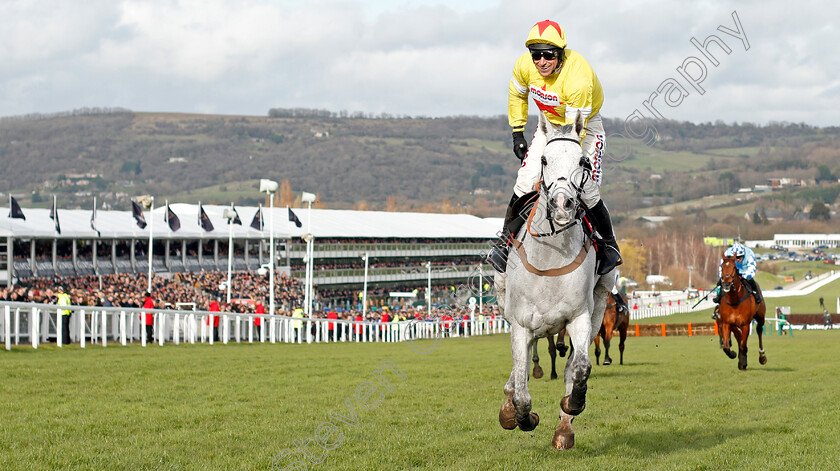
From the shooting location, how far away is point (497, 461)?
812cm

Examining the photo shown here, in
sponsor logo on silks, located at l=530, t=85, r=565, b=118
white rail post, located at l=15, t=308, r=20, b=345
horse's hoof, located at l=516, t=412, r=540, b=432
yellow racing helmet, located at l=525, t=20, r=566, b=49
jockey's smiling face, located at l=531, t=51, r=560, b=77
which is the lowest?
white rail post, located at l=15, t=308, r=20, b=345

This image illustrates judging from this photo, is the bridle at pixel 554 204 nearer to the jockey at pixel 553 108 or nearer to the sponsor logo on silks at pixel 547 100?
the jockey at pixel 553 108

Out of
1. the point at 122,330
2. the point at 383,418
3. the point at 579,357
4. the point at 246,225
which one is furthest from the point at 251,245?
the point at 579,357

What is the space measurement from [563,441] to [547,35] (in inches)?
147

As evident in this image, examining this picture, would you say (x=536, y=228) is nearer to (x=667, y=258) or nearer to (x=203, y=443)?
(x=203, y=443)

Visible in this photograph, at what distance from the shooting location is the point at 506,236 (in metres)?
8.89

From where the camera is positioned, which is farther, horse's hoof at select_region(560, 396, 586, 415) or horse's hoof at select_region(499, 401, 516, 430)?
horse's hoof at select_region(499, 401, 516, 430)

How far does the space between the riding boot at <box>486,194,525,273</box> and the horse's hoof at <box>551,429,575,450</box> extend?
64.8 inches

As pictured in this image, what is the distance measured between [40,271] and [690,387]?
39.9 meters

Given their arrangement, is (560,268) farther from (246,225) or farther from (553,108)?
(246,225)

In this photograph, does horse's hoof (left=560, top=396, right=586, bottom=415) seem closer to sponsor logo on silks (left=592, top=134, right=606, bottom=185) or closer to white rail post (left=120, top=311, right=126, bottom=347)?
sponsor logo on silks (left=592, top=134, right=606, bottom=185)

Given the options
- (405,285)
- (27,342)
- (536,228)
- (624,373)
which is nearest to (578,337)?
(536,228)

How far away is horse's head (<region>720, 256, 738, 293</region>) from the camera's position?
18516 mm

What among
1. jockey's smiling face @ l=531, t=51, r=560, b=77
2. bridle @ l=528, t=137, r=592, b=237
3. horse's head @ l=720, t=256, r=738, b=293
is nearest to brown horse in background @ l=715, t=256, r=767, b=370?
horse's head @ l=720, t=256, r=738, b=293
